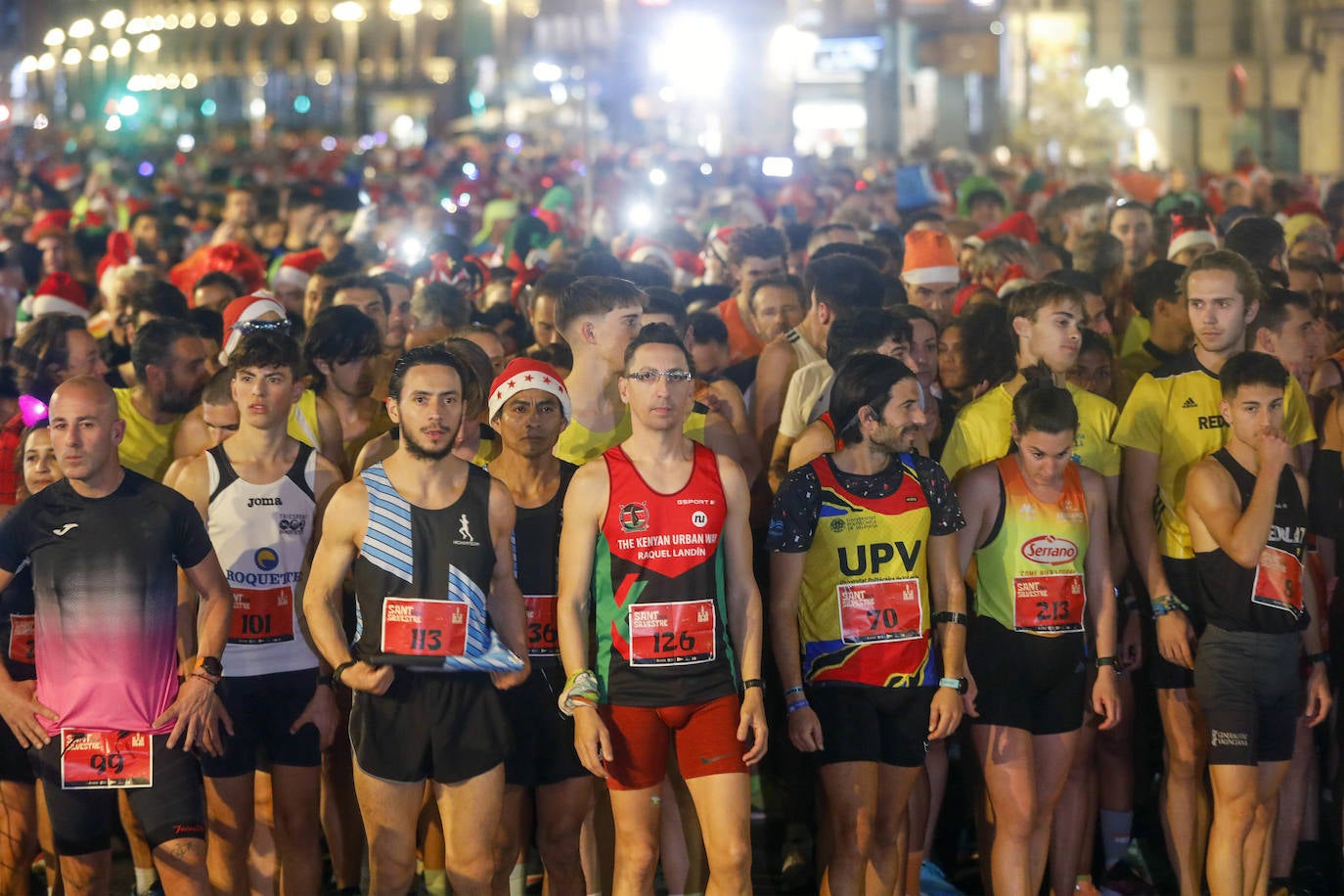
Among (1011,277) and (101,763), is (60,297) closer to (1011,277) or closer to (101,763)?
(1011,277)

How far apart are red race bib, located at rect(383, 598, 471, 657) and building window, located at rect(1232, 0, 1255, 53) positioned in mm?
49102

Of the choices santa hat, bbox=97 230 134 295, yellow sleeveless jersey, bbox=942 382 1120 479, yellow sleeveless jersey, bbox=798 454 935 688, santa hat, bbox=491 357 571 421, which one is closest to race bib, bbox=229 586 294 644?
santa hat, bbox=491 357 571 421

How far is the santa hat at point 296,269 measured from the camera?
11.6 m

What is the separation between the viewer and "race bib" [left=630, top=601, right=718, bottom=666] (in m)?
5.55

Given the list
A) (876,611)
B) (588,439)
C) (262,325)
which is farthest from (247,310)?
(876,611)

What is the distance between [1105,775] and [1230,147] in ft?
136

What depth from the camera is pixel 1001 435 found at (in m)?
6.70

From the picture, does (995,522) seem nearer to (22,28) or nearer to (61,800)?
(61,800)

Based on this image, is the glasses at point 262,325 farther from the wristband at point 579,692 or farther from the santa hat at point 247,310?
the wristband at point 579,692

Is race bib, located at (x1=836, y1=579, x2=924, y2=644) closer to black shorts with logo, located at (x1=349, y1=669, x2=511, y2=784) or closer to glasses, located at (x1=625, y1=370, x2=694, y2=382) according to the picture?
glasses, located at (x1=625, y1=370, x2=694, y2=382)

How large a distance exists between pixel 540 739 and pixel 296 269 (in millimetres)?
6406

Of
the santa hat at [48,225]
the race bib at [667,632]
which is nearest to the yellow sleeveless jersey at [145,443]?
the race bib at [667,632]

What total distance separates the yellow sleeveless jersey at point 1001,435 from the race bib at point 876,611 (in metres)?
0.95

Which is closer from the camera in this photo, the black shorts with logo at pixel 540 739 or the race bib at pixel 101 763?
the race bib at pixel 101 763
